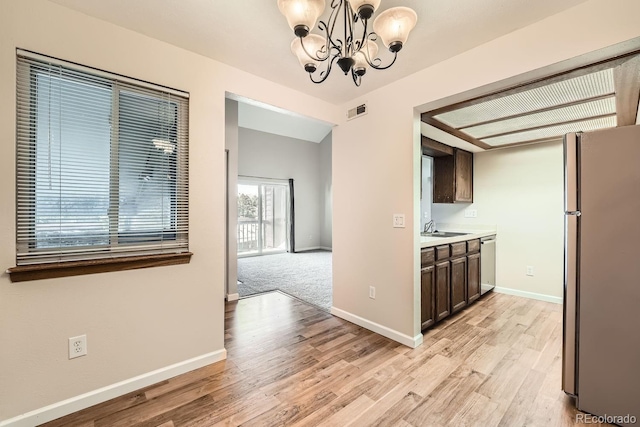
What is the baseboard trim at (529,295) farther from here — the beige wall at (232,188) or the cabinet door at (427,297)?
the beige wall at (232,188)

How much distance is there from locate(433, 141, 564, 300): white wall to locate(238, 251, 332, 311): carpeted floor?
8.69 feet

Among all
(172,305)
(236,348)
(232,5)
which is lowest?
(236,348)

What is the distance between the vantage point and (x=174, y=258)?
199 cm

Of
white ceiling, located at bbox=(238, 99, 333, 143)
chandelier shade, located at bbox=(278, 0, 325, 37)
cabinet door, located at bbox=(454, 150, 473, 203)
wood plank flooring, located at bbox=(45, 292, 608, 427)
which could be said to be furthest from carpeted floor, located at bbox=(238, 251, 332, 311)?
white ceiling, located at bbox=(238, 99, 333, 143)

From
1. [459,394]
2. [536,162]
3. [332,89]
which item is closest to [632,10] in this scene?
[332,89]

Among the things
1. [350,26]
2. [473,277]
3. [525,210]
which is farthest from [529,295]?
[350,26]

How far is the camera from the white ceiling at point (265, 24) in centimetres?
159

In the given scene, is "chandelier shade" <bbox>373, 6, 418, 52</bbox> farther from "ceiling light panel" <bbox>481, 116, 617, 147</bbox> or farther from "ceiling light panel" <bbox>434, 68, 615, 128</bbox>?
"ceiling light panel" <bbox>481, 116, 617, 147</bbox>

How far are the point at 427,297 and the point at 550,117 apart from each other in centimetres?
223

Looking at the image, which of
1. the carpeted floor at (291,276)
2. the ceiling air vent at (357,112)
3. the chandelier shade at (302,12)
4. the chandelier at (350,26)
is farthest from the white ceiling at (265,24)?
the carpeted floor at (291,276)

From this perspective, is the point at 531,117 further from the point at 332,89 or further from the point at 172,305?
the point at 172,305

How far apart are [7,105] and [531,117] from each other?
411 centimetres

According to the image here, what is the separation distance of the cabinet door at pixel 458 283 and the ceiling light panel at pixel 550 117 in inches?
60.1

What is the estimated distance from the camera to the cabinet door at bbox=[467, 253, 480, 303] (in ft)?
11.0
